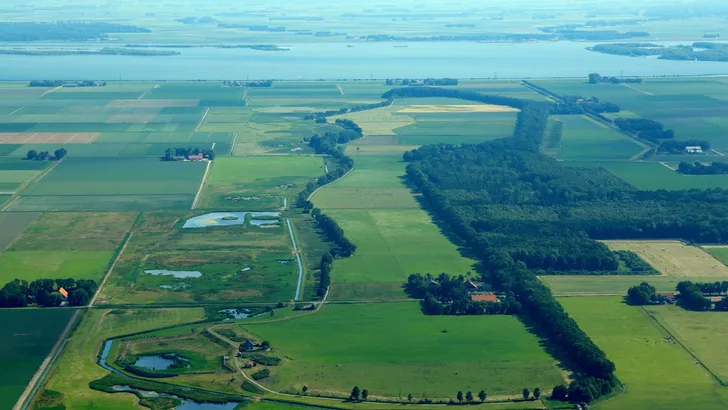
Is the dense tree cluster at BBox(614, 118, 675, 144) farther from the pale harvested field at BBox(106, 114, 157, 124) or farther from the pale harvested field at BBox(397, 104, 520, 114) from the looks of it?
the pale harvested field at BBox(106, 114, 157, 124)

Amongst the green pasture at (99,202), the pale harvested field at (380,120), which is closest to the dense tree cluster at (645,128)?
the pale harvested field at (380,120)

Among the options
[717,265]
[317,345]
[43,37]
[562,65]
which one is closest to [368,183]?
[717,265]

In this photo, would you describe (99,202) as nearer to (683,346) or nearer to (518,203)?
(518,203)

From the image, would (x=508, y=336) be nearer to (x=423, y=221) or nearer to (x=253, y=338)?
(x=253, y=338)

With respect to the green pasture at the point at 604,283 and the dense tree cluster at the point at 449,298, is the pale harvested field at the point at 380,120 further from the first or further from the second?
the dense tree cluster at the point at 449,298

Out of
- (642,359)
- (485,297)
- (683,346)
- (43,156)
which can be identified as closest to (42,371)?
(485,297)
